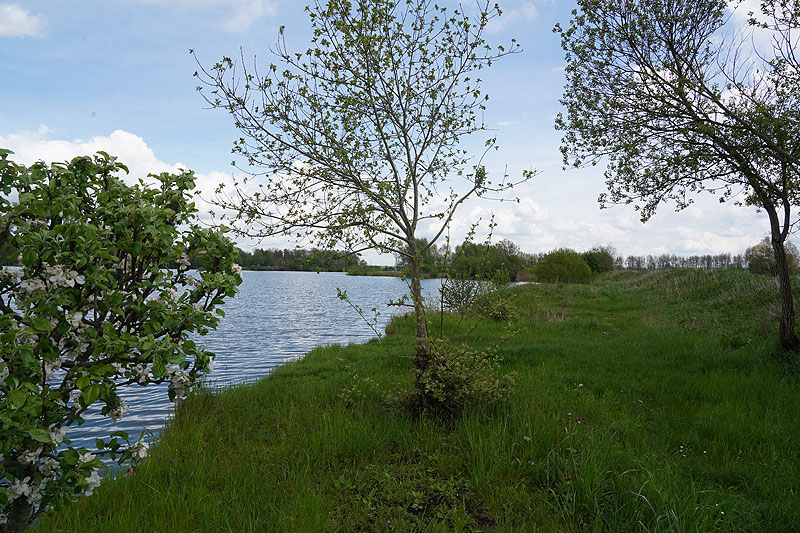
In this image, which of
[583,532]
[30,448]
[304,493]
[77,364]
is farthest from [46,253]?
[583,532]

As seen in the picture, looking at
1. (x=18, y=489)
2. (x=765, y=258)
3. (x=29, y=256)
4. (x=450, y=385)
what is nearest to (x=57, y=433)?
(x=18, y=489)

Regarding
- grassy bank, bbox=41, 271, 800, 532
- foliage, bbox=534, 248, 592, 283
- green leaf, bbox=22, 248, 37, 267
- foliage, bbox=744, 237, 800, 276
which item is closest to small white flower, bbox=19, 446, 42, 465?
green leaf, bbox=22, 248, 37, 267

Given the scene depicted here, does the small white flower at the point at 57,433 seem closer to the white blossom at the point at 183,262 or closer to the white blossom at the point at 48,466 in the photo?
the white blossom at the point at 48,466

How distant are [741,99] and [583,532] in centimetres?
887

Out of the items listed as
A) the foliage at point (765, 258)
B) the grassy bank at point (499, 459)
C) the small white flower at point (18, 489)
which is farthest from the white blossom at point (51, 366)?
the foliage at point (765, 258)

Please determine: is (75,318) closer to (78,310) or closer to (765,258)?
(78,310)

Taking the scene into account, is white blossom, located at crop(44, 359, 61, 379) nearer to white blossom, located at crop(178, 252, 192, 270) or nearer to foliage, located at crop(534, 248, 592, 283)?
white blossom, located at crop(178, 252, 192, 270)

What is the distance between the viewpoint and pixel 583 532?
11.8 ft

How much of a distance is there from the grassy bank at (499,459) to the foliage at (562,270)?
27463 millimetres

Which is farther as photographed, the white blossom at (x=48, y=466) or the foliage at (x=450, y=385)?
the foliage at (x=450, y=385)

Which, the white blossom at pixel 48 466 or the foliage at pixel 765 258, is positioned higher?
the foliage at pixel 765 258

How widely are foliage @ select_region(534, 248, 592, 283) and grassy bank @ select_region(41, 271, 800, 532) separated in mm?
27463

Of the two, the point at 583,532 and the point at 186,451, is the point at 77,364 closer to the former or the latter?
the point at 186,451

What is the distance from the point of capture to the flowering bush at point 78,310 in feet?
7.95
